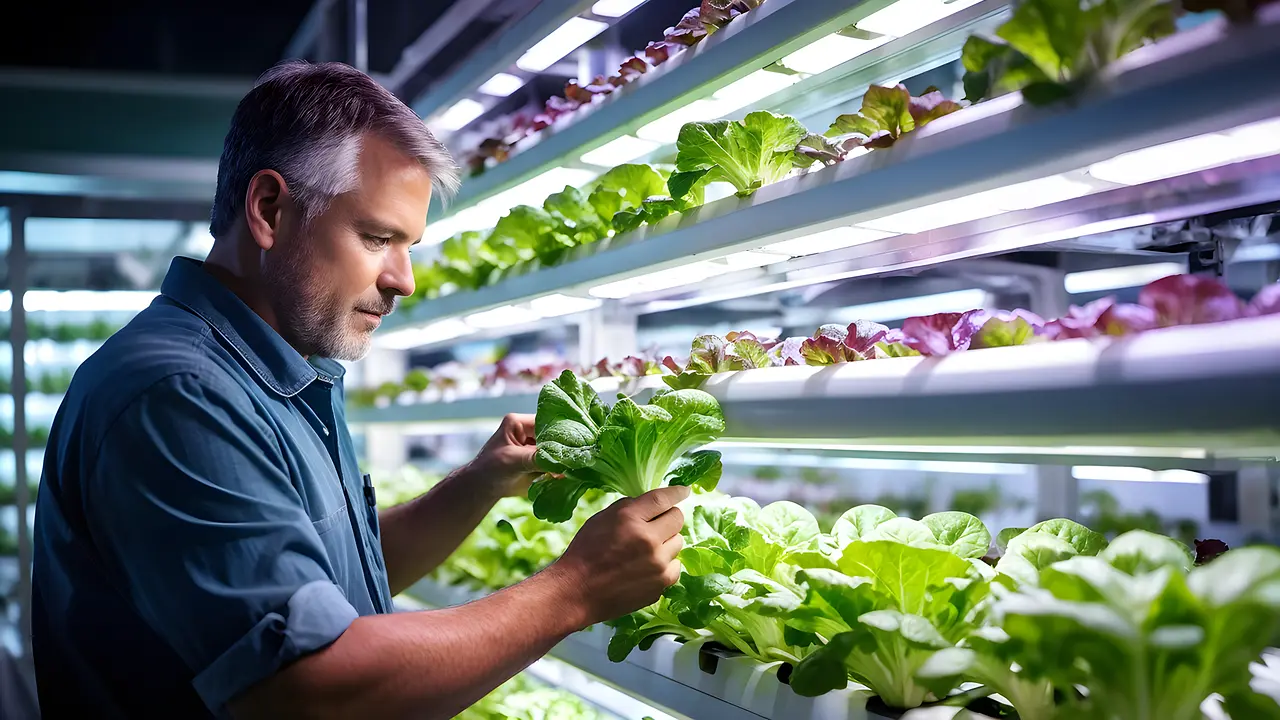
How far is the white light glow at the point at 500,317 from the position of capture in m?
2.72

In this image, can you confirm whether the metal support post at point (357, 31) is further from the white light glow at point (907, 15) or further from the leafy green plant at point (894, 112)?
the leafy green plant at point (894, 112)

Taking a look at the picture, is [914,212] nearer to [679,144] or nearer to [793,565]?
[679,144]

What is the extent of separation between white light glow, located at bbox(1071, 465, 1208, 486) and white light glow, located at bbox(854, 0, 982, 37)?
0.99 m

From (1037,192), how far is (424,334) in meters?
2.82

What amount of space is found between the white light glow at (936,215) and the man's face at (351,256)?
2.60ft

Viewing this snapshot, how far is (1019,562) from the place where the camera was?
105cm

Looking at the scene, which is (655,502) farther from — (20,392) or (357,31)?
(20,392)

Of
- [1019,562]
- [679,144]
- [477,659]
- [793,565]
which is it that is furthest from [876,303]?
[477,659]

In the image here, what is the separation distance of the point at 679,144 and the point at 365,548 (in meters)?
0.91

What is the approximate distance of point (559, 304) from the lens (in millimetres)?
2529

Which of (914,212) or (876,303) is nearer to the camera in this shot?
(914,212)

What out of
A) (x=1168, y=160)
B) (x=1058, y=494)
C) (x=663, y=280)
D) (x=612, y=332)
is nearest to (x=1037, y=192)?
(x=1168, y=160)

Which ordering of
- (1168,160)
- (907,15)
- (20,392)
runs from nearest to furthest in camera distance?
(1168,160)
(907,15)
(20,392)

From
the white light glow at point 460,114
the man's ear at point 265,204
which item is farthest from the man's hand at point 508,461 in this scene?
the white light glow at point 460,114
